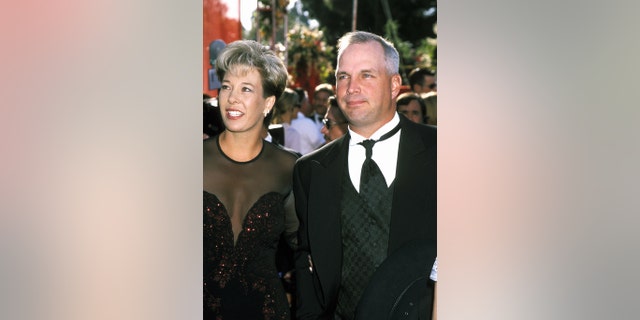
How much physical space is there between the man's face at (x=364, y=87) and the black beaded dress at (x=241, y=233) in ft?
1.35

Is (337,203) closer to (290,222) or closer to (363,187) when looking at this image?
(363,187)

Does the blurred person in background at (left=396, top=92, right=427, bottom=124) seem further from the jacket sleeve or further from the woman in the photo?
the jacket sleeve

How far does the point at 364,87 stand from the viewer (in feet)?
8.91

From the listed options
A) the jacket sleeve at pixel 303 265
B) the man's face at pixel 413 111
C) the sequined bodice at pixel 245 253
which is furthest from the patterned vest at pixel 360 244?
the man's face at pixel 413 111

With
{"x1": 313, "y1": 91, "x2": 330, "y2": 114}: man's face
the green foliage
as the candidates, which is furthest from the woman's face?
the green foliage

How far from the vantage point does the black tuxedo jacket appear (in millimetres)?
2590

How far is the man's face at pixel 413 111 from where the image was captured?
515 centimetres

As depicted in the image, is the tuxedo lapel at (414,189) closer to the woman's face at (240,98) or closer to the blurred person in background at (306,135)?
the woman's face at (240,98)

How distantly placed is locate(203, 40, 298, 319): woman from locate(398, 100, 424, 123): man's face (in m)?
2.23
